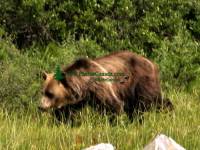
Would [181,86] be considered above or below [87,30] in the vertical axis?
below

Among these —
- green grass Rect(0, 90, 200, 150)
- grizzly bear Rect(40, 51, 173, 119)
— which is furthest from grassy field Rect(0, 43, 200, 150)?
grizzly bear Rect(40, 51, 173, 119)

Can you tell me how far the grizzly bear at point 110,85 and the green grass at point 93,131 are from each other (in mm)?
317

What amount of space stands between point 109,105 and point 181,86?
3.36m

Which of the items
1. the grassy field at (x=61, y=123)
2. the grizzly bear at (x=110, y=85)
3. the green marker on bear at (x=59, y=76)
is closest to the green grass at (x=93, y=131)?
the grassy field at (x=61, y=123)

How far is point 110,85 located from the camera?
903 centimetres

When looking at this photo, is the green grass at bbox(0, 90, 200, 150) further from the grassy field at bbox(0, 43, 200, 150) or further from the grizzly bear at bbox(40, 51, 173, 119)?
the grizzly bear at bbox(40, 51, 173, 119)

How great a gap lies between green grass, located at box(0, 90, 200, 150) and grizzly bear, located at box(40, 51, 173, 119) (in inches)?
12.5

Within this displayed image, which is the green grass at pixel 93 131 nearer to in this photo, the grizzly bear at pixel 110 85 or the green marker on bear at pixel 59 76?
the grizzly bear at pixel 110 85

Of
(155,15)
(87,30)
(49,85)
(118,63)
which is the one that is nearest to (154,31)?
(155,15)

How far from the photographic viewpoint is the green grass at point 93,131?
21.8 feet

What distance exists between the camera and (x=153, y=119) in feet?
26.9

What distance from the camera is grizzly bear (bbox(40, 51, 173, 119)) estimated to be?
8859 mm

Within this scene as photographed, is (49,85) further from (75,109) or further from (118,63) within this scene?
(118,63)

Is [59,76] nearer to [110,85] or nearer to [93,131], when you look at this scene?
[110,85]
